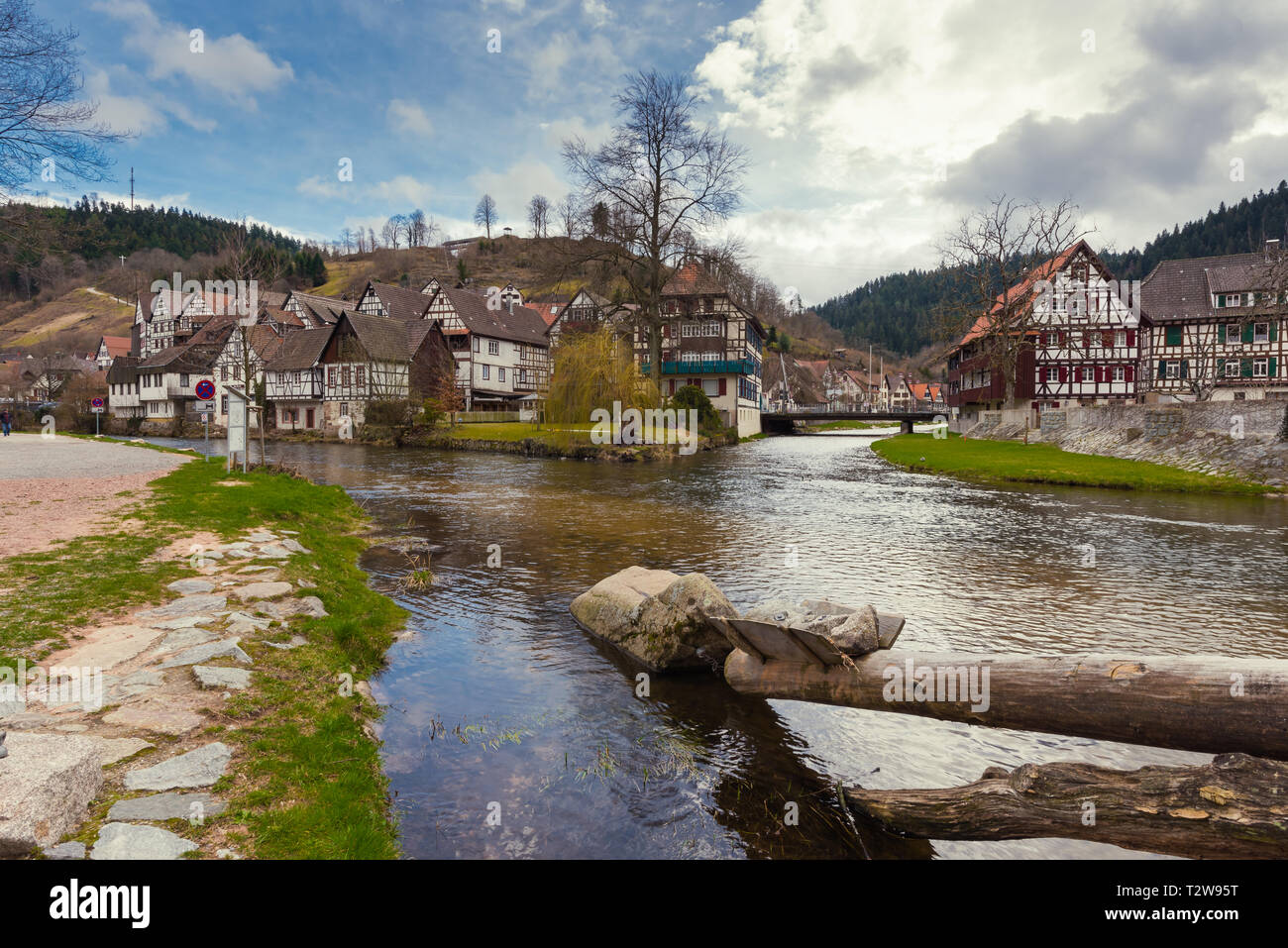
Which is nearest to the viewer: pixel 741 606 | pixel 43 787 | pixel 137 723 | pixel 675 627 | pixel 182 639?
pixel 43 787

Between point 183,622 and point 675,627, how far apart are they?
535 centimetres

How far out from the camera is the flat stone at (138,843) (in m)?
3.46

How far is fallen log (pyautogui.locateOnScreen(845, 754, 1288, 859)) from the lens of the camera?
13.0 feet

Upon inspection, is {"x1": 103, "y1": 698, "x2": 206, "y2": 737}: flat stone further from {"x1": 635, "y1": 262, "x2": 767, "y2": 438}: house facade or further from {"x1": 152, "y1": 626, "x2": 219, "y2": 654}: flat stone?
{"x1": 635, "y1": 262, "x2": 767, "y2": 438}: house facade

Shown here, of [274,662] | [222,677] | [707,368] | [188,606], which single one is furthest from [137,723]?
[707,368]

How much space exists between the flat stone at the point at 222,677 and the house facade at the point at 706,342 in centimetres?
5893

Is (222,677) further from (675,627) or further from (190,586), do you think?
(675,627)

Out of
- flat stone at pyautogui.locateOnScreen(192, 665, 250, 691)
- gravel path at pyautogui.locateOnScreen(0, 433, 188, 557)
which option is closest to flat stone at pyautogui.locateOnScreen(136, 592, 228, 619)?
flat stone at pyautogui.locateOnScreen(192, 665, 250, 691)

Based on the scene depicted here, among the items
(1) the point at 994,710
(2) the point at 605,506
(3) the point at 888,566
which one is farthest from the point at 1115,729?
(2) the point at 605,506

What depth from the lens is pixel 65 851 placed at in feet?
11.0

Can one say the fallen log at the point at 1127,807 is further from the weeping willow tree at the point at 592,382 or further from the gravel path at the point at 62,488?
the weeping willow tree at the point at 592,382

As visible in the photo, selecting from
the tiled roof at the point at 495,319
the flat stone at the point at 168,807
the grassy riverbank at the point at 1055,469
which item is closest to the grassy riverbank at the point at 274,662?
the flat stone at the point at 168,807

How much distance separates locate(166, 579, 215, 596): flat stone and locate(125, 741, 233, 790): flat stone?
14.5 ft
